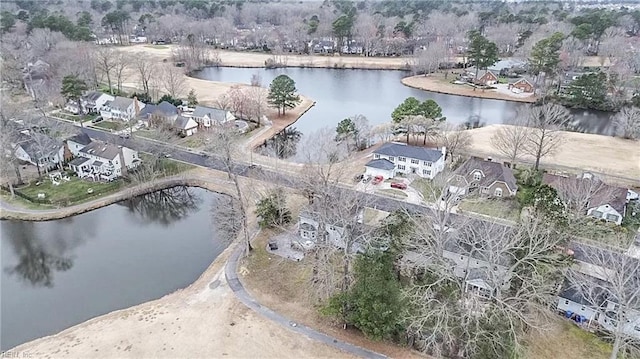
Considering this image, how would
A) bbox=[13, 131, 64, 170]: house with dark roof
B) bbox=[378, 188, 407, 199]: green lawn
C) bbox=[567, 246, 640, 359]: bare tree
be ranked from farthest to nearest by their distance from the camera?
1. bbox=[13, 131, 64, 170]: house with dark roof
2. bbox=[378, 188, 407, 199]: green lawn
3. bbox=[567, 246, 640, 359]: bare tree

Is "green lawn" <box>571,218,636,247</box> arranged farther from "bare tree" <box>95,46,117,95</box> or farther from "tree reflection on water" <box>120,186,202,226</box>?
"bare tree" <box>95,46,117,95</box>

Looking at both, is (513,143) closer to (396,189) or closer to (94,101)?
(396,189)

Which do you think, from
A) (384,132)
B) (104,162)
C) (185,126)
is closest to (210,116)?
(185,126)

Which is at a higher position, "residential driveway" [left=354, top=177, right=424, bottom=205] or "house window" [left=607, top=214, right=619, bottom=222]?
"residential driveway" [left=354, top=177, right=424, bottom=205]

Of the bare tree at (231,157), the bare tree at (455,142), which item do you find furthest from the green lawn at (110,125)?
the bare tree at (455,142)

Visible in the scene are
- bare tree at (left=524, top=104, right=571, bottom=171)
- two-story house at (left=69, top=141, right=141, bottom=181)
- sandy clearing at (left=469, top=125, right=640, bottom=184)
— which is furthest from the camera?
sandy clearing at (left=469, top=125, right=640, bottom=184)

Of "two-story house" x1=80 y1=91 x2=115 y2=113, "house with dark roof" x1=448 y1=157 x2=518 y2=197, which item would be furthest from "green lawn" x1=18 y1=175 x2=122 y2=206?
"house with dark roof" x1=448 y1=157 x2=518 y2=197
